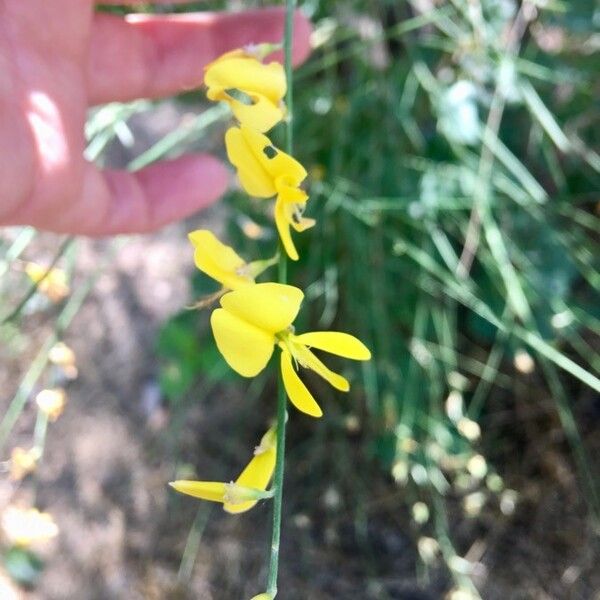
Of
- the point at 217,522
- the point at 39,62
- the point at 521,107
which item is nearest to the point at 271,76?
the point at 39,62

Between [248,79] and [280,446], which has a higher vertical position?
[248,79]

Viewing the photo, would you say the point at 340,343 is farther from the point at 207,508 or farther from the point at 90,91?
the point at 207,508

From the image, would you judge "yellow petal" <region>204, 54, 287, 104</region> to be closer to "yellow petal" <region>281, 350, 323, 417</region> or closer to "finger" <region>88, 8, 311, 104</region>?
"yellow petal" <region>281, 350, 323, 417</region>

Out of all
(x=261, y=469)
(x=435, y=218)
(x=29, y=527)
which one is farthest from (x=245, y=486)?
(x=435, y=218)

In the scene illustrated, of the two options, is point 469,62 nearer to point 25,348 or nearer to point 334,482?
point 334,482

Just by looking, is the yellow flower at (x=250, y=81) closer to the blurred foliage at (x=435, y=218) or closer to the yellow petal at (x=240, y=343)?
the yellow petal at (x=240, y=343)

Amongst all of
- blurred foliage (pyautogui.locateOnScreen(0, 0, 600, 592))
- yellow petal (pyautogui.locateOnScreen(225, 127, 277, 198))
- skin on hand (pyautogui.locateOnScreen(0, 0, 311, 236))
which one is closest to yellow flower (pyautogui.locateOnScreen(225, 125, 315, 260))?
yellow petal (pyautogui.locateOnScreen(225, 127, 277, 198))

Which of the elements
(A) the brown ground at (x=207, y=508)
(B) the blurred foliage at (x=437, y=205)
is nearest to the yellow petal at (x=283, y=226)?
(B) the blurred foliage at (x=437, y=205)
